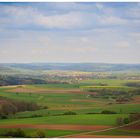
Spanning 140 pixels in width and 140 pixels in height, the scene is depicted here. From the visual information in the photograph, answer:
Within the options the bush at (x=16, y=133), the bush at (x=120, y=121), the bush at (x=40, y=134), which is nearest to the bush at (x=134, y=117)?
the bush at (x=120, y=121)

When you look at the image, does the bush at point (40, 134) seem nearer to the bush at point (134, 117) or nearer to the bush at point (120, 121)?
the bush at point (120, 121)

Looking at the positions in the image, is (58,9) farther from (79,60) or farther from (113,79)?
(113,79)

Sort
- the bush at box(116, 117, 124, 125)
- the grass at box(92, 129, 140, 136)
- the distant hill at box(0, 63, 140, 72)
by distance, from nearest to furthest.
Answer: the grass at box(92, 129, 140, 136)
the bush at box(116, 117, 124, 125)
the distant hill at box(0, 63, 140, 72)

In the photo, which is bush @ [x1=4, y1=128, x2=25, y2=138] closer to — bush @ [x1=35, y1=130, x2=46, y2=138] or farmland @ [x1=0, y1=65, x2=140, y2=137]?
farmland @ [x1=0, y1=65, x2=140, y2=137]

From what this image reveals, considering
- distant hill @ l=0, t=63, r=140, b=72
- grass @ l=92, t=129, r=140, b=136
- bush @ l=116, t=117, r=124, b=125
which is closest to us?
grass @ l=92, t=129, r=140, b=136

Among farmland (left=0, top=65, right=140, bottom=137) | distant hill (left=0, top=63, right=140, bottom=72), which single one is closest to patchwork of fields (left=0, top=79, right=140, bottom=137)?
farmland (left=0, top=65, right=140, bottom=137)

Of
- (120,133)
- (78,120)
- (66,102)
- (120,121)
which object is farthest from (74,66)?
(120,133)

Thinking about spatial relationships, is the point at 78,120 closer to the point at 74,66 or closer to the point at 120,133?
the point at 120,133

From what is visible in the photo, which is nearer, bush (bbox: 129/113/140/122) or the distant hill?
bush (bbox: 129/113/140/122)
